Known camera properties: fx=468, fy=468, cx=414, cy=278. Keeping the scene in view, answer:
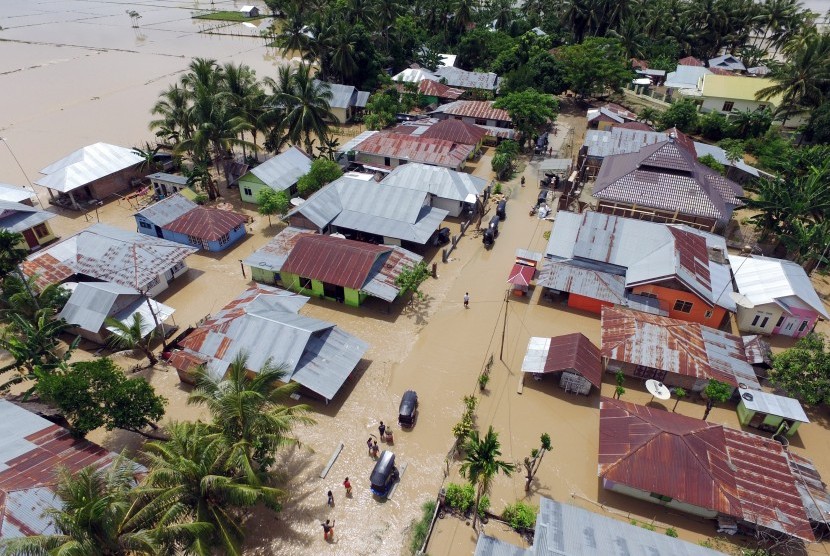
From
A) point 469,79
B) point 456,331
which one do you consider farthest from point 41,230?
point 469,79

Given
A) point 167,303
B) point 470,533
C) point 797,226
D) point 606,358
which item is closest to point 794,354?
point 606,358

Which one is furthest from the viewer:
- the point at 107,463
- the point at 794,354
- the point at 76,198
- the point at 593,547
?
the point at 76,198

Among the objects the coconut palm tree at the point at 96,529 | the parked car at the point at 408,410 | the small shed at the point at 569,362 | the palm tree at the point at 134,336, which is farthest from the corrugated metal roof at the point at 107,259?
the small shed at the point at 569,362

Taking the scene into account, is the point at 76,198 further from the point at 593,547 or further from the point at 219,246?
the point at 593,547

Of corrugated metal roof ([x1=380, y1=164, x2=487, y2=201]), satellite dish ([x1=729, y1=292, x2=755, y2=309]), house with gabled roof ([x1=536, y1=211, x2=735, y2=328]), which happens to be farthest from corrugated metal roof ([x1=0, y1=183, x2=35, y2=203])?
satellite dish ([x1=729, y1=292, x2=755, y2=309])

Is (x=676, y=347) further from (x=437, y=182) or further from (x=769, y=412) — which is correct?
(x=437, y=182)
